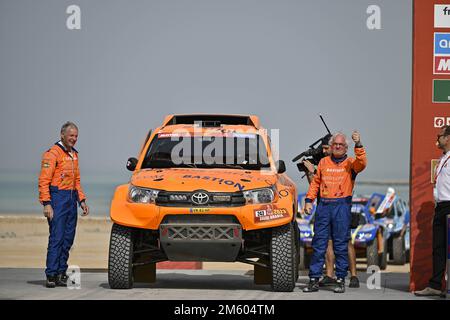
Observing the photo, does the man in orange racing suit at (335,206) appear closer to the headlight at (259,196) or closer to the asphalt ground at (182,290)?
the asphalt ground at (182,290)

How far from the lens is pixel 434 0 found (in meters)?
16.2

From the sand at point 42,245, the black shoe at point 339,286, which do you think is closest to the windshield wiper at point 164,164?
the black shoe at point 339,286

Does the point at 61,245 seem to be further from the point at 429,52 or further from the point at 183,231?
the point at 429,52

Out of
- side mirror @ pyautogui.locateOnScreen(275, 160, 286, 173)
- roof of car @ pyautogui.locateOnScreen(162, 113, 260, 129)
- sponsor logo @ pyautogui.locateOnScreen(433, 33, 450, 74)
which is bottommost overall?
side mirror @ pyautogui.locateOnScreen(275, 160, 286, 173)

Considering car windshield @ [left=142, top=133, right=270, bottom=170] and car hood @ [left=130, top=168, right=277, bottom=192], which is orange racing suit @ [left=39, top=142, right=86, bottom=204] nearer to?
car hood @ [left=130, top=168, right=277, bottom=192]

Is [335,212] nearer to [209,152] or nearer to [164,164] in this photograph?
[209,152]

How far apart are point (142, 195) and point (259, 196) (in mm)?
1363

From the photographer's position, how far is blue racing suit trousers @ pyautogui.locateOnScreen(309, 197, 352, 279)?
16.3 meters

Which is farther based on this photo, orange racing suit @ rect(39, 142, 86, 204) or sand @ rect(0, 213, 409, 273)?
sand @ rect(0, 213, 409, 273)

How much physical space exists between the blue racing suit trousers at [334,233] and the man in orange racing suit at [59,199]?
2.87 metres

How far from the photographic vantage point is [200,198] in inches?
612

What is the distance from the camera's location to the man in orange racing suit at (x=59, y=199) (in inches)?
642

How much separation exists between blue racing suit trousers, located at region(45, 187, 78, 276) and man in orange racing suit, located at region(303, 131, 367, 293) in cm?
291

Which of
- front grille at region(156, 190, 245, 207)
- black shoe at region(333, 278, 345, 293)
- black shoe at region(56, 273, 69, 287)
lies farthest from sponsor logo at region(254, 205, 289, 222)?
black shoe at region(56, 273, 69, 287)
